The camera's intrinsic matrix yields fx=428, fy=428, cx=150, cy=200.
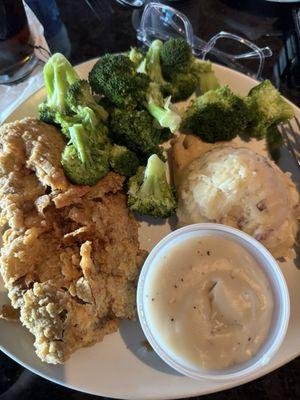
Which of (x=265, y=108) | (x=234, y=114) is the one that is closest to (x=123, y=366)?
(x=234, y=114)

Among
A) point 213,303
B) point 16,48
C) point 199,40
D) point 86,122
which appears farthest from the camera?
point 199,40

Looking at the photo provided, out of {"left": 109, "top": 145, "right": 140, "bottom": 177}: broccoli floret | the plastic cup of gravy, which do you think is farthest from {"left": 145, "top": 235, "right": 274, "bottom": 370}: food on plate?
{"left": 109, "top": 145, "right": 140, "bottom": 177}: broccoli floret

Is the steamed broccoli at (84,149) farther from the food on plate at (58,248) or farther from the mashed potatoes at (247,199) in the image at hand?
the mashed potatoes at (247,199)

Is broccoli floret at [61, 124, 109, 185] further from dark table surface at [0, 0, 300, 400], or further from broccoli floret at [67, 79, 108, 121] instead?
dark table surface at [0, 0, 300, 400]

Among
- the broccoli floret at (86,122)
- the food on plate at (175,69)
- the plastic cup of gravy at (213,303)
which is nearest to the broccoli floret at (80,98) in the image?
the broccoli floret at (86,122)

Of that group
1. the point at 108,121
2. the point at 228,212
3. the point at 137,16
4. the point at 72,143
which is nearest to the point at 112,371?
the point at 228,212

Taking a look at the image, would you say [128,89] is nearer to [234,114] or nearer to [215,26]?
[234,114]

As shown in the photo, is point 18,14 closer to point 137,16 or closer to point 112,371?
point 137,16
